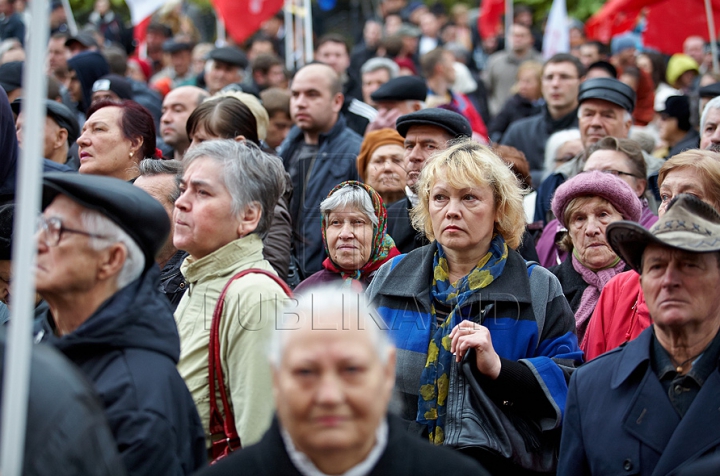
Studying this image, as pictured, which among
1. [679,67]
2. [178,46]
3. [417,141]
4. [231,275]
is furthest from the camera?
[178,46]

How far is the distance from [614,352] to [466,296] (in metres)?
0.79

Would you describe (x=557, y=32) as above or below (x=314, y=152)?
above

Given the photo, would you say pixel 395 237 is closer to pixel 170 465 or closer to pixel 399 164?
pixel 399 164

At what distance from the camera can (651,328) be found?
366 centimetres

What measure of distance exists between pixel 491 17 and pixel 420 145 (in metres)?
11.4

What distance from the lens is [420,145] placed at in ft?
20.1

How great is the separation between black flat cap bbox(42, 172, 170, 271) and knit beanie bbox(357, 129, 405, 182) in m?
3.64

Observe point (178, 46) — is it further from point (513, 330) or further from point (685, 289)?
A: point (685, 289)

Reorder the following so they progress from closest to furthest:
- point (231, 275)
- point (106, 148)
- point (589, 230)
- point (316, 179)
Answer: point (231, 275) < point (589, 230) < point (106, 148) < point (316, 179)

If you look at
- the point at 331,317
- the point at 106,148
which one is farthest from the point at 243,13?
the point at 331,317

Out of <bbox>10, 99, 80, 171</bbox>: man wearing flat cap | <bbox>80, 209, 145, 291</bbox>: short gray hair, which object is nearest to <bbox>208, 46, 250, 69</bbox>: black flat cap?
<bbox>10, 99, 80, 171</bbox>: man wearing flat cap

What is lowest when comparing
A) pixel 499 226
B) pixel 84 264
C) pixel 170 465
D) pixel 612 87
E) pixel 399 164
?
pixel 170 465

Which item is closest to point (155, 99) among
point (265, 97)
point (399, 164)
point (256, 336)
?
point (265, 97)

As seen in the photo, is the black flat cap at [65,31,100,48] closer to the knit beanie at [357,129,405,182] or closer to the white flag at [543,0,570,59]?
the knit beanie at [357,129,405,182]
